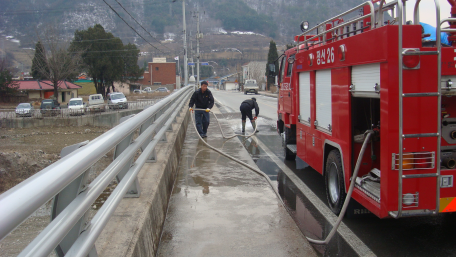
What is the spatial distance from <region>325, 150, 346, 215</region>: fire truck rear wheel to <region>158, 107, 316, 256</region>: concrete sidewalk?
87cm

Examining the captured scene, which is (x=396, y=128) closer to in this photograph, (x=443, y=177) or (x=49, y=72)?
(x=443, y=177)

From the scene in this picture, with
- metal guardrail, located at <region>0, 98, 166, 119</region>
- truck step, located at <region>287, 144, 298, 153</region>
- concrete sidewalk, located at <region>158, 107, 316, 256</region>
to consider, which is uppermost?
metal guardrail, located at <region>0, 98, 166, 119</region>

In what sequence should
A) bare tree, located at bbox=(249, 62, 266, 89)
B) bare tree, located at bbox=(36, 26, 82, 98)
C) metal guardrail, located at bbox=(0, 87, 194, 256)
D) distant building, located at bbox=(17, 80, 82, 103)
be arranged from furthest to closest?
bare tree, located at bbox=(249, 62, 266, 89)
distant building, located at bbox=(17, 80, 82, 103)
bare tree, located at bbox=(36, 26, 82, 98)
metal guardrail, located at bbox=(0, 87, 194, 256)

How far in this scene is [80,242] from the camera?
235 cm

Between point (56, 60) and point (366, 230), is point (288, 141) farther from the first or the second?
point (56, 60)

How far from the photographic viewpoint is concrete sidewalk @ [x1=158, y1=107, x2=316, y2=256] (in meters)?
4.34

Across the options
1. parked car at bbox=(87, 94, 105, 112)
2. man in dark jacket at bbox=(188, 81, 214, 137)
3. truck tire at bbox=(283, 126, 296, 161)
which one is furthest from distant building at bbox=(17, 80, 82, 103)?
truck tire at bbox=(283, 126, 296, 161)

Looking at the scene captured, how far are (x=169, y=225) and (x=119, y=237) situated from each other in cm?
188

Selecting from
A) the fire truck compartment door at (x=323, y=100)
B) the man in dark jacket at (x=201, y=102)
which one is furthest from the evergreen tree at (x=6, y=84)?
the fire truck compartment door at (x=323, y=100)

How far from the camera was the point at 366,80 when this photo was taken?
4906 millimetres

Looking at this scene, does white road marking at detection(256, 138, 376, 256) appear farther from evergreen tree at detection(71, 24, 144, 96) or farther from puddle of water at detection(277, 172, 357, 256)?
evergreen tree at detection(71, 24, 144, 96)

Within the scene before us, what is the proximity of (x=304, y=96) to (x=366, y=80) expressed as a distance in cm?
301

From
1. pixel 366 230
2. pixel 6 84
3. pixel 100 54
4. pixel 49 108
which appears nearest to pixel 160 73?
pixel 100 54

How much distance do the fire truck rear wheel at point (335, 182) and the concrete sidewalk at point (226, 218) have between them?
871mm
